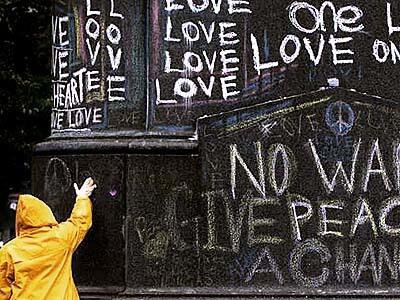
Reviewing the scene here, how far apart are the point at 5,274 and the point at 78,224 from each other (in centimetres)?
62

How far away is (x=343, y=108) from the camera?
7.97 metres

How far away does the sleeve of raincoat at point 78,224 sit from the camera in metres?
7.72

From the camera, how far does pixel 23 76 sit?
20.1 meters

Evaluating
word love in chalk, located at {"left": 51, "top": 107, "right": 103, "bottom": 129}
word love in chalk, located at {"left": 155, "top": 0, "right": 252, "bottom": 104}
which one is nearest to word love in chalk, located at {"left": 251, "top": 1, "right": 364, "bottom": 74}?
word love in chalk, located at {"left": 155, "top": 0, "right": 252, "bottom": 104}

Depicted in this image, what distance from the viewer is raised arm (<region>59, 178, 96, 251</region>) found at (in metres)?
7.73

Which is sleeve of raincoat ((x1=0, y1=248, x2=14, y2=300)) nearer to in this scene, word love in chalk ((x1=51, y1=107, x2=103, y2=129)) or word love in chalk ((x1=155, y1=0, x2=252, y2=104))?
word love in chalk ((x1=51, y1=107, x2=103, y2=129))

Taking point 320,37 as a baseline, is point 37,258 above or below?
below

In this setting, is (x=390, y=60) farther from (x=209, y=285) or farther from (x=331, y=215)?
(x=209, y=285)

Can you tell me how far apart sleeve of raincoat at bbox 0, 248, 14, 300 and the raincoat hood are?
23 centimetres

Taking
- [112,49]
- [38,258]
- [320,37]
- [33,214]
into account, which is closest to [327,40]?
[320,37]

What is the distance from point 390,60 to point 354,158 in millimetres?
776

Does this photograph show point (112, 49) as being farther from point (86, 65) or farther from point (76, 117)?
point (76, 117)

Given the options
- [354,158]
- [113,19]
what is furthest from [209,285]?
[113,19]

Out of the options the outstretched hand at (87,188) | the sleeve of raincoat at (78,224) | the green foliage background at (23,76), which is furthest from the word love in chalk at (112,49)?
the green foliage background at (23,76)
